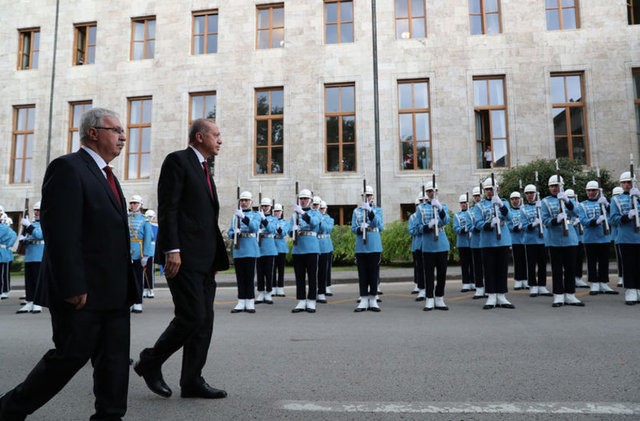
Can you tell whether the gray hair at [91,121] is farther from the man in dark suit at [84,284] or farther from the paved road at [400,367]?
the paved road at [400,367]

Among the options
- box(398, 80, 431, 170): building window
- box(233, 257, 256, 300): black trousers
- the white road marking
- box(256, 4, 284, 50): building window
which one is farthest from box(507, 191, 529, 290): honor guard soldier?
box(256, 4, 284, 50): building window

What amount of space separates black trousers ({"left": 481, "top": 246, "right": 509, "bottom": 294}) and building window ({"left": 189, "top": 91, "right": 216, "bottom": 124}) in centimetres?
1805

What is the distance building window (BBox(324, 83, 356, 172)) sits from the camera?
75.6ft

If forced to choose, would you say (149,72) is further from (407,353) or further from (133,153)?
(407,353)

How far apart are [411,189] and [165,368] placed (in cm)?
1818

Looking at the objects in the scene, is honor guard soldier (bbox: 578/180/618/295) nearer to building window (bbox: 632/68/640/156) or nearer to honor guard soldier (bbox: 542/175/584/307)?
honor guard soldier (bbox: 542/175/584/307)

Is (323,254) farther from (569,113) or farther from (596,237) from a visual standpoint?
(569,113)

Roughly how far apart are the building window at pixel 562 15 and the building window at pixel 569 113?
216cm

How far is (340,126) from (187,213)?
1978 centimetres

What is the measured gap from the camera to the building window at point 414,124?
74.0ft

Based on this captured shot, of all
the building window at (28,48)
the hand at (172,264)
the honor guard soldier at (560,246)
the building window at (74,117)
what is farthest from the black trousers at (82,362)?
the building window at (28,48)

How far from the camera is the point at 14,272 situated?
884 inches

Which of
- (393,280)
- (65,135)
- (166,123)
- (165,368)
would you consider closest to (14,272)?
(65,135)

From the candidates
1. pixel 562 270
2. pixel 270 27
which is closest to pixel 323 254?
pixel 562 270
